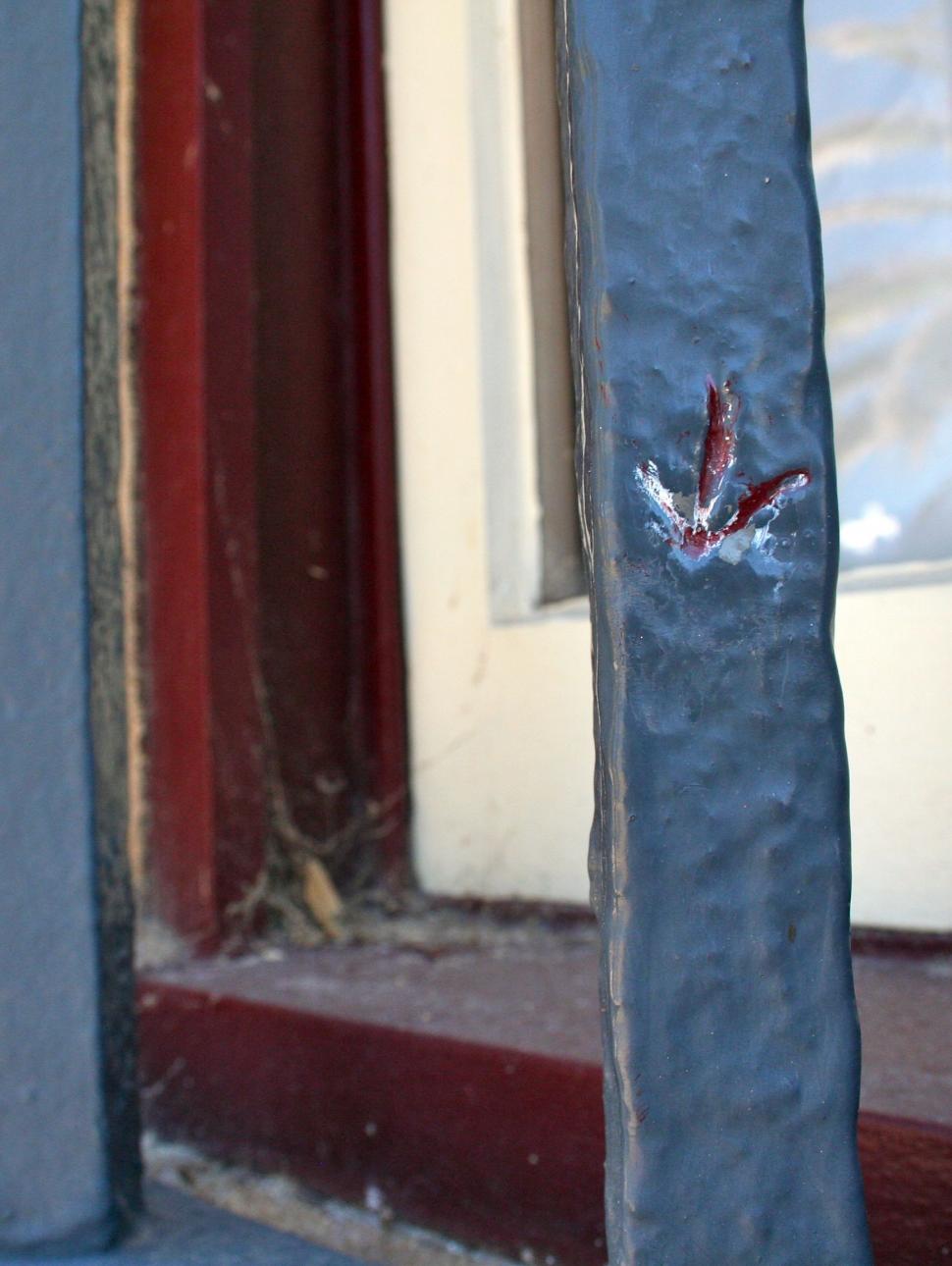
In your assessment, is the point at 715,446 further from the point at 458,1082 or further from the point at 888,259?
the point at 888,259

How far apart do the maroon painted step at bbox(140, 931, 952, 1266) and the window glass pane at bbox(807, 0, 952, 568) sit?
0.33 meters

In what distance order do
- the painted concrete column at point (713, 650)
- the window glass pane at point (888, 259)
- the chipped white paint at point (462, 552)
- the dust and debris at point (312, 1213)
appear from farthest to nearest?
the chipped white paint at point (462, 552)
the window glass pane at point (888, 259)
the dust and debris at point (312, 1213)
the painted concrete column at point (713, 650)

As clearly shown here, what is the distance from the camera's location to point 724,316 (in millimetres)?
364

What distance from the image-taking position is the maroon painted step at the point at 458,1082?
1.75 ft

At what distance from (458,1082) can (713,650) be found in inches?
16.4

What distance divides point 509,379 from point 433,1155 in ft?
2.09

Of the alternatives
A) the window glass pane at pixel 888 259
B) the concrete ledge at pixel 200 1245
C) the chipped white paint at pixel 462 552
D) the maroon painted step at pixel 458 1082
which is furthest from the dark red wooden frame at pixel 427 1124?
the window glass pane at pixel 888 259

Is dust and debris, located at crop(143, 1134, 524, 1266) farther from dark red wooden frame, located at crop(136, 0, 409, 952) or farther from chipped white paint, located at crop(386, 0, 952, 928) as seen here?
chipped white paint, located at crop(386, 0, 952, 928)

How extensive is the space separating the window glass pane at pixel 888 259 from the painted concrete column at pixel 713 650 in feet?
1.76

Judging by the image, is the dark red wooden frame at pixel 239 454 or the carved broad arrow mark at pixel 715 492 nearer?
the carved broad arrow mark at pixel 715 492

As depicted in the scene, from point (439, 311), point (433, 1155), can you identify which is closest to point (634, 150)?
point (433, 1155)

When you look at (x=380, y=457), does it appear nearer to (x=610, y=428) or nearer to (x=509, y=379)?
(x=509, y=379)

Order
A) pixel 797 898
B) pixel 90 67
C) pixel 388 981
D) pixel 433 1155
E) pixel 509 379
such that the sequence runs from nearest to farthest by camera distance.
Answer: pixel 797 898
pixel 90 67
pixel 433 1155
pixel 388 981
pixel 509 379

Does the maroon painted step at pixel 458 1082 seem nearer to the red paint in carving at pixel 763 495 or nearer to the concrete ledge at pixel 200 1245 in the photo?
the concrete ledge at pixel 200 1245
